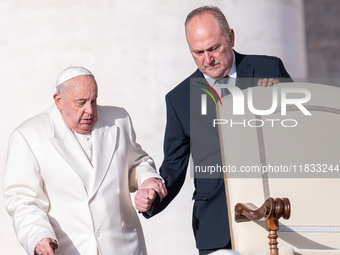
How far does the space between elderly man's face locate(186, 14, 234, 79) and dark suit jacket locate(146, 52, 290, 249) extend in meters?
0.09

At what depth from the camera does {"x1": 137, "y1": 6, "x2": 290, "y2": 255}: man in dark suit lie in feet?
12.6

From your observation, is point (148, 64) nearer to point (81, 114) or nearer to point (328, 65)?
point (81, 114)

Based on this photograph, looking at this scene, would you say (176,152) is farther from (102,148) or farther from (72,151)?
(72,151)

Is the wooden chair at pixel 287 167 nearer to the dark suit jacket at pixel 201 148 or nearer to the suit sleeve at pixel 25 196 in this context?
the dark suit jacket at pixel 201 148

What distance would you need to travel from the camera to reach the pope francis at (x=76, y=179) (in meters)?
3.84

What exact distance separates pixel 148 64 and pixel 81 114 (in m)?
2.10

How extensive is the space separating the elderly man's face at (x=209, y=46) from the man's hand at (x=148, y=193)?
57 centimetres

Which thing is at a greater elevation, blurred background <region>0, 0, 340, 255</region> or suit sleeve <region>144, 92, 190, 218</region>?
blurred background <region>0, 0, 340, 255</region>

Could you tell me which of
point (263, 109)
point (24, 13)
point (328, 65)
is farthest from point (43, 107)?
point (328, 65)

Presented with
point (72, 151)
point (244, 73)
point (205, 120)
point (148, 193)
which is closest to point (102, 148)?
point (72, 151)

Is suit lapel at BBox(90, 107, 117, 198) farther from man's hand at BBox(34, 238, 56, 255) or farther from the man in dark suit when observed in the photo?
man's hand at BBox(34, 238, 56, 255)

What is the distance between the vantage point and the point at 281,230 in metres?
3.46

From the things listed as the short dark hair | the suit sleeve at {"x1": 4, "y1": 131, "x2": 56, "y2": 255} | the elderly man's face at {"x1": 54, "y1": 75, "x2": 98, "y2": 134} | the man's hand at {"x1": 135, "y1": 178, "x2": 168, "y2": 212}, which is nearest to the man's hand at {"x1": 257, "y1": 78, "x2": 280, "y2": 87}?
the short dark hair

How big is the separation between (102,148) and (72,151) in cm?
15
